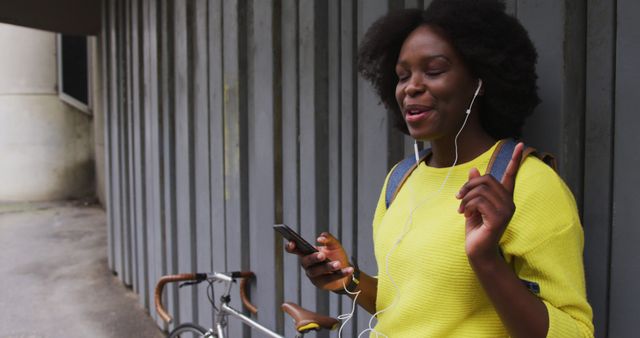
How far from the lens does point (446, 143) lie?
1648 millimetres

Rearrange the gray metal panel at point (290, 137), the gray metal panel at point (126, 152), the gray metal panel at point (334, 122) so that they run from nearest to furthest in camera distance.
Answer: the gray metal panel at point (334, 122)
the gray metal panel at point (290, 137)
the gray metal panel at point (126, 152)

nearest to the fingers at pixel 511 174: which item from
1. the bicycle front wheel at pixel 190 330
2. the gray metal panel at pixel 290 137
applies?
the gray metal panel at pixel 290 137

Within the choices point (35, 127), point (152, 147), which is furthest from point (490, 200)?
point (35, 127)

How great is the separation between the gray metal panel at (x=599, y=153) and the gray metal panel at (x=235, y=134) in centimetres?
257

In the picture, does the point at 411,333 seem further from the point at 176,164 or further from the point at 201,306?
the point at 176,164

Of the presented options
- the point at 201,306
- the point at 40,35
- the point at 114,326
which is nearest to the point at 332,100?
the point at 201,306

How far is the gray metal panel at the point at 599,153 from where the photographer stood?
5.65ft

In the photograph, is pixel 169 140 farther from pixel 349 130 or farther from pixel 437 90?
pixel 437 90

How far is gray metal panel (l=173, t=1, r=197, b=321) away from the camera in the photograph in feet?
16.1

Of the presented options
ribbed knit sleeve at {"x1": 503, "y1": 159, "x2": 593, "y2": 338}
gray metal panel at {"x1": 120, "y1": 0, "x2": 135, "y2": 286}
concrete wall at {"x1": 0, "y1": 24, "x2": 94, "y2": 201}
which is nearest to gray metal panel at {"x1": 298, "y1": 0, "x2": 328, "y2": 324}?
ribbed knit sleeve at {"x1": 503, "y1": 159, "x2": 593, "y2": 338}

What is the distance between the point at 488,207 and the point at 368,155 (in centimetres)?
154

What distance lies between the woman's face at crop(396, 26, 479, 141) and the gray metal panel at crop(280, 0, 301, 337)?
1.77 meters

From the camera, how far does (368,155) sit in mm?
2752

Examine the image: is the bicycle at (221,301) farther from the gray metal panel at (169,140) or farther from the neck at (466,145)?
the neck at (466,145)
